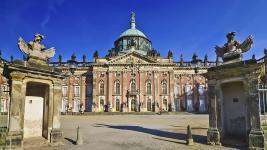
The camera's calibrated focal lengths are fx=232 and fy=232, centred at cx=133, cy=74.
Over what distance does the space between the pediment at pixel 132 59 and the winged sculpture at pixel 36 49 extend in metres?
42.4

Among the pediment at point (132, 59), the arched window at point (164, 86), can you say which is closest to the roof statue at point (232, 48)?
the arched window at point (164, 86)

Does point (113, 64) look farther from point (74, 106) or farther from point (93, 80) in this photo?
point (74, 106)

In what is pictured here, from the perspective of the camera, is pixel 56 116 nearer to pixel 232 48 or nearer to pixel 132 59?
pixel 232 48

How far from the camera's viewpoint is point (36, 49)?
1095cm

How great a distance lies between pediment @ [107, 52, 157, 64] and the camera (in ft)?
177

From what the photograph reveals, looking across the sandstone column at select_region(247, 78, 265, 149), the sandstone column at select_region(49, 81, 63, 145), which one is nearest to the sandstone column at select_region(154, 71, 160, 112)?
the sandstone column at select_region(49, 81, 63, 145)

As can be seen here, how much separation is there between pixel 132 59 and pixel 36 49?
43.6 m

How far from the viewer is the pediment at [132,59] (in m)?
53.9

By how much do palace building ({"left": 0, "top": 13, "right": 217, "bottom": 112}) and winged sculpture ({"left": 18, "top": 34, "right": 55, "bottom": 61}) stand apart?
135 feet

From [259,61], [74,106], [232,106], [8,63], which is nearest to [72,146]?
[8,63]

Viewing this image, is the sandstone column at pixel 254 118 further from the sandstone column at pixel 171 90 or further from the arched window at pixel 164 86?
the arched window at pixel 164 86

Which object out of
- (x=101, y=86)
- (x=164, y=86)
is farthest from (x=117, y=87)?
(x=164, y=86)

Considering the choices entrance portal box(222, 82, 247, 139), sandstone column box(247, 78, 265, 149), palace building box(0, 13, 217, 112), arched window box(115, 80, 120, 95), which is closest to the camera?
sandstone column box(247, 78, 265, 149)

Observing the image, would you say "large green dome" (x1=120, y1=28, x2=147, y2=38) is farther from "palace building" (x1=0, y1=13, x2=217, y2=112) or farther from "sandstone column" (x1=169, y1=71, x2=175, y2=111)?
"sandstone column" (x1=169, y1=71, x2=175, y2=111)
